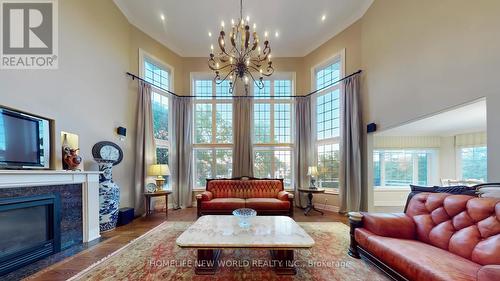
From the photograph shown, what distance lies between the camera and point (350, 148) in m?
4.86

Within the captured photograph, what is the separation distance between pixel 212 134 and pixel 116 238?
355 cm

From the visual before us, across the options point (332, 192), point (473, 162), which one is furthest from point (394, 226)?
point (473, 162)

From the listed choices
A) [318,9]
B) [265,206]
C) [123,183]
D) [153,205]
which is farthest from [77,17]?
[265,206]

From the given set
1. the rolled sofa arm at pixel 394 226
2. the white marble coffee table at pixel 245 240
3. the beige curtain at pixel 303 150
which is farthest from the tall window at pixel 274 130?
the rolled sofa arm at pixel 394 226

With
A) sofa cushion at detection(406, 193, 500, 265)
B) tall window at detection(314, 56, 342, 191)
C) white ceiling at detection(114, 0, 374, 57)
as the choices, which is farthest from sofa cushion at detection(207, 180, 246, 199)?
white ceiling at detection(114, 0, 374, 57)

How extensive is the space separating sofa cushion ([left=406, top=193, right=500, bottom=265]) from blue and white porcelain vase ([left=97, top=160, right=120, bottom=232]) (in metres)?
4.71

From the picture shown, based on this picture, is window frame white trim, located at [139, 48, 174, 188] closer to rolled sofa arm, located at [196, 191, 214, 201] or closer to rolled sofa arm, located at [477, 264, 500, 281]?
rolled sofa arm, located at [196, 191, 214, 201]

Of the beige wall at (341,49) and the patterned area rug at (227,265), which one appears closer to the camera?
the patterned area rug at (227,265)

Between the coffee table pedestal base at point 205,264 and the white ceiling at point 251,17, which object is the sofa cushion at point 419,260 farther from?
the white ceiling at point 251,17

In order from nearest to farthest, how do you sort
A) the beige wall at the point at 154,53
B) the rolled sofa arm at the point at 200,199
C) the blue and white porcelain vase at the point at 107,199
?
the blue and white porcelain vase at the point at 107,199 → the rolled sofa arm at the point at 200,199 → the beige wall at the point at 154,53

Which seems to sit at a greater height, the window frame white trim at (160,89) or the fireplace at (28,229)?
the window frame white trim at (160,89)

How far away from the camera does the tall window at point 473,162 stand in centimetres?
538

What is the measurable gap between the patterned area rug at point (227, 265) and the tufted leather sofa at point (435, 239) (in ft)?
0.91

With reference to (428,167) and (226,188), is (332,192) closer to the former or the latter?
(226,188)
